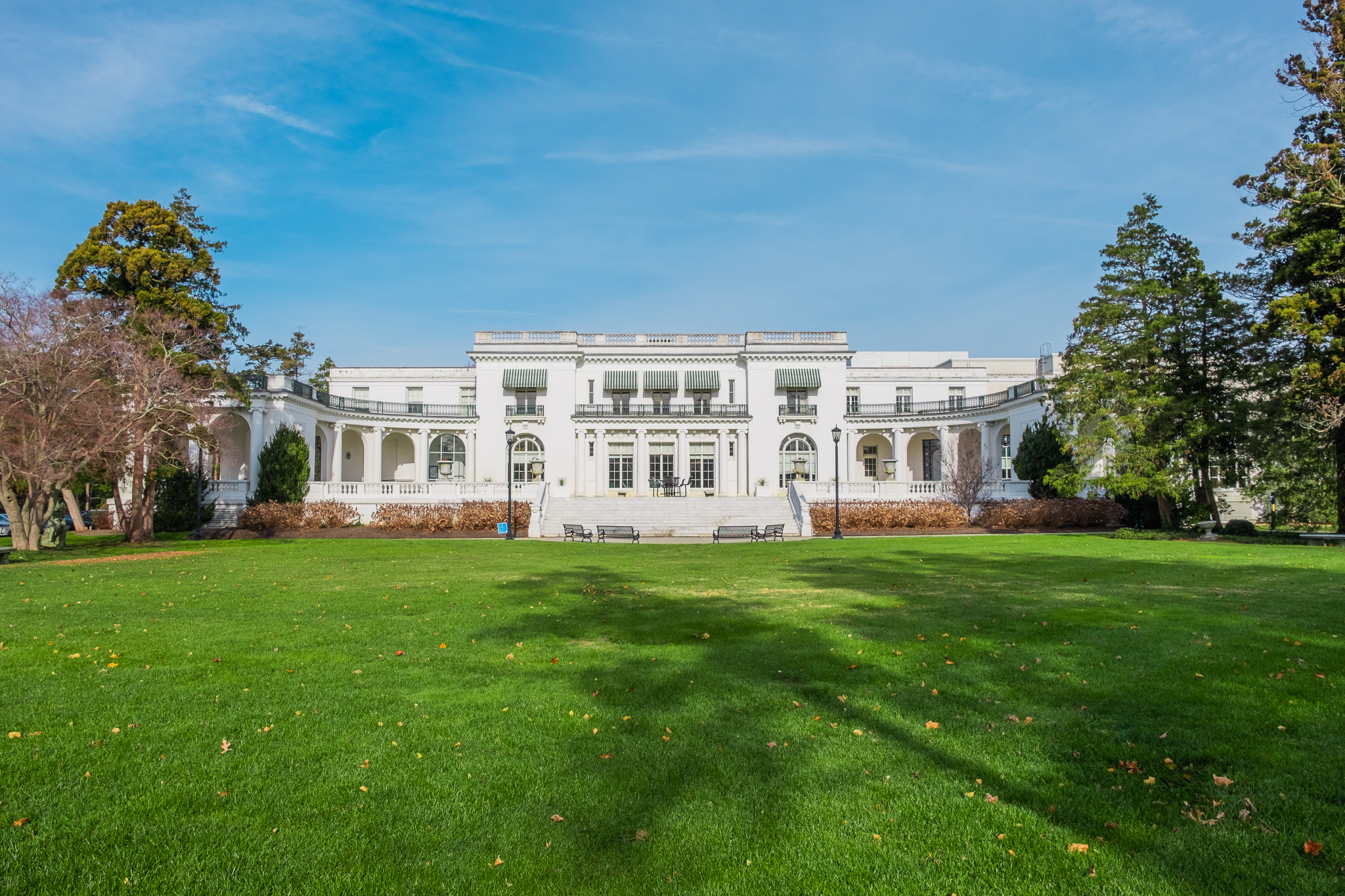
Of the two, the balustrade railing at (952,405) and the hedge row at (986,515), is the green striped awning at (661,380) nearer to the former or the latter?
the balustrade railing at (952,405)

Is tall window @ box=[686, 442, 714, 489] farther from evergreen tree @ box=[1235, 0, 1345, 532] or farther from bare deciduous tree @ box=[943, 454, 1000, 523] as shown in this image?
evergreen tree @ box=[1235, 0, 1345, 532]

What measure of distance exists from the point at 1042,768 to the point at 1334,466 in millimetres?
26406

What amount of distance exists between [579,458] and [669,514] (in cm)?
1212

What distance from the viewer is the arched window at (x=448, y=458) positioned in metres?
46.3

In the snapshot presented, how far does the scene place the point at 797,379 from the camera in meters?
43.1

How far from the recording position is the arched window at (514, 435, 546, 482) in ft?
139

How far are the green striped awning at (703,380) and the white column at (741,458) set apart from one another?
317 centimetres

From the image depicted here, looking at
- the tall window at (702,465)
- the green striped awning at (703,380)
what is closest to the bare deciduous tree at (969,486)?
the tall window at (702,465)

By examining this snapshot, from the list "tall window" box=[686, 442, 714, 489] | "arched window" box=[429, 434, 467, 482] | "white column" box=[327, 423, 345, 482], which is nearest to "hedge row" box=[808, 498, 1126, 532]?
"tall window" box=[686, 442, 714, 489]

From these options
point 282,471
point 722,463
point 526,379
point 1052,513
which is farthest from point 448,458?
point 1052,513

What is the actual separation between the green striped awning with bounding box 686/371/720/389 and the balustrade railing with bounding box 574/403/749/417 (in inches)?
45.3

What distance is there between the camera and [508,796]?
3.80 meters

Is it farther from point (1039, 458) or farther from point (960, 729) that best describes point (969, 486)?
point (960, 729)

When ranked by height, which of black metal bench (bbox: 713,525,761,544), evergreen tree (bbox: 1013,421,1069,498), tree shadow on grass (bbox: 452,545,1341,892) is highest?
evergreen tree (bbox: 1013,421,1069,498)
